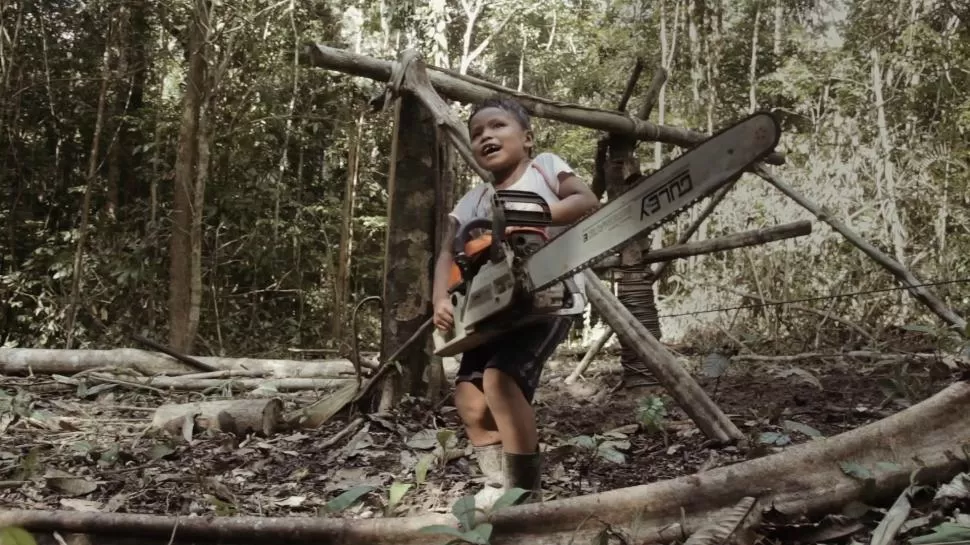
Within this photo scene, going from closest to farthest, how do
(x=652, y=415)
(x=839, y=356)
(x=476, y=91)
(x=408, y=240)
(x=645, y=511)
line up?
1. (x=645, y=511)
2. (x=652, y=415)
3. (x=476, y=91)
4. (x=408, y=240)
5. (x=839, y=356)

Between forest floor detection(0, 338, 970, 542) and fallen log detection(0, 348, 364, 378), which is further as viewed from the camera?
fallen log detection(0, 348, 364, 378)

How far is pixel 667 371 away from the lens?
2.71 m

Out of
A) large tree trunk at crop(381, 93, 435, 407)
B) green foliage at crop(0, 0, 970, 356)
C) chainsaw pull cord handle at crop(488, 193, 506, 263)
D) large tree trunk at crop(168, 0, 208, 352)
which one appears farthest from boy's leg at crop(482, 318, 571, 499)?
large tree trunk at crop(168, 0, 208, 352)

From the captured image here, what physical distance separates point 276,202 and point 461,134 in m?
6.19

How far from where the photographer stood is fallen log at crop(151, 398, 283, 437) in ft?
10.6

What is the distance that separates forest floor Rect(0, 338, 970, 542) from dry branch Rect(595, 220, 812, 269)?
0.71 metres

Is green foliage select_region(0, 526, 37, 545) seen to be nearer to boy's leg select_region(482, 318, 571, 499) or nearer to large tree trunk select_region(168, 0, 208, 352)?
boy's leg select_region(482, 318, 571, 499)

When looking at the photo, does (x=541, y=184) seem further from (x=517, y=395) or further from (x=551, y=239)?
(x=517, y=395)

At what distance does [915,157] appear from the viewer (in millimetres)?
7039

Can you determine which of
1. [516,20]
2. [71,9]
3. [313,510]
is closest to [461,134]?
[313,510]

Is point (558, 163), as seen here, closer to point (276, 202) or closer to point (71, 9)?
point (276, 202)

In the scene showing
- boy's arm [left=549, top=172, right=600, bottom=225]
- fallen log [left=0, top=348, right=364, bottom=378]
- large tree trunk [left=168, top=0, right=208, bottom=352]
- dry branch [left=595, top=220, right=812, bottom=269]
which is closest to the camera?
boy's arm [left=549, top=172, right=600, bottom=225]

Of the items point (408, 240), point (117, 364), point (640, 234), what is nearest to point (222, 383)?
point (117, 364)

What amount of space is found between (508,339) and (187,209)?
5951 mm
